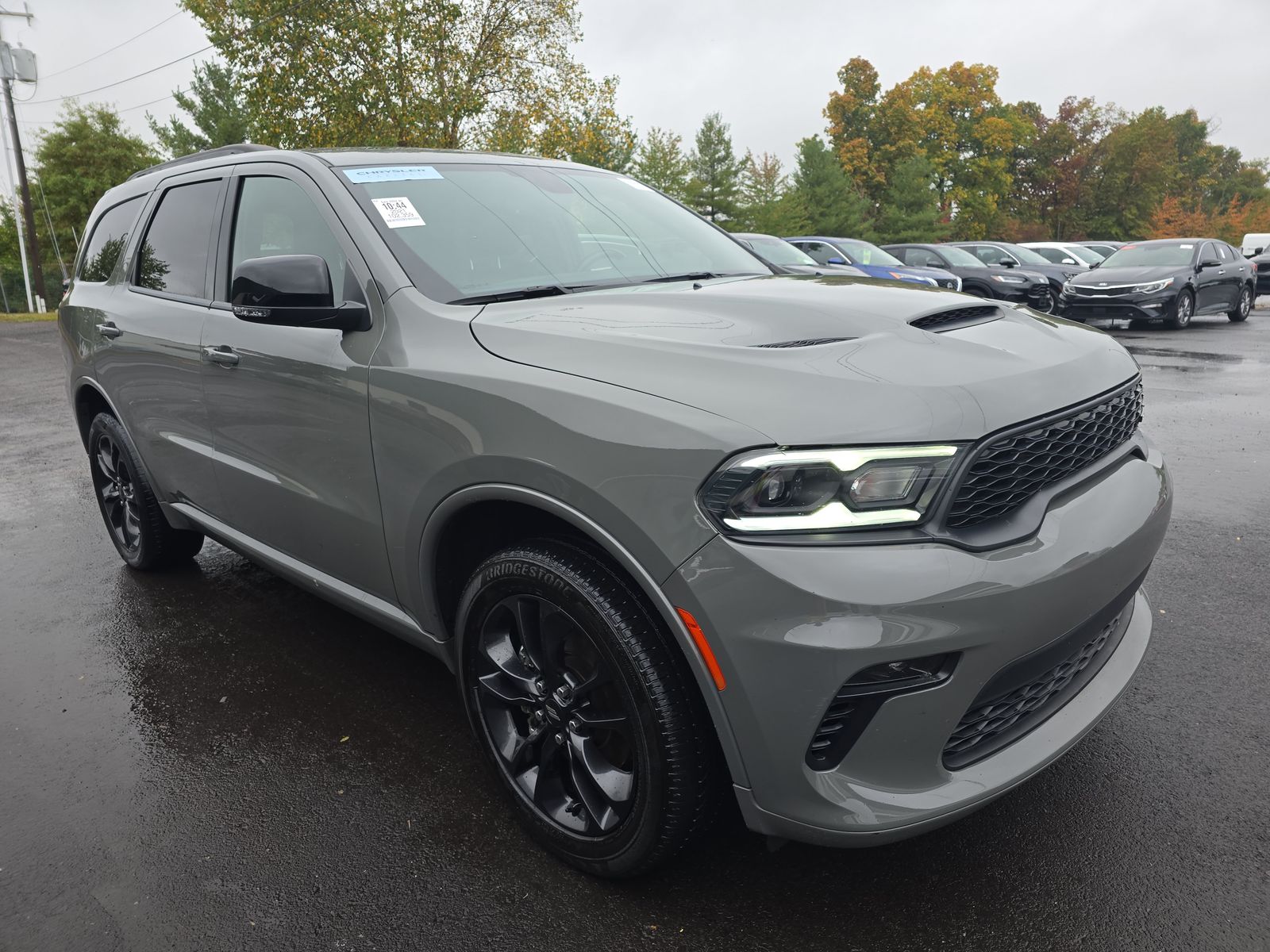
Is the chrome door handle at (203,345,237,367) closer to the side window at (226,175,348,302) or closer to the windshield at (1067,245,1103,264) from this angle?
the side window at (226,175,348,302)

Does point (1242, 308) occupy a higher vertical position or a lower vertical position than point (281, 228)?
lower

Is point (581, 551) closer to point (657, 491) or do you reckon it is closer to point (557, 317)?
point (657, 491)

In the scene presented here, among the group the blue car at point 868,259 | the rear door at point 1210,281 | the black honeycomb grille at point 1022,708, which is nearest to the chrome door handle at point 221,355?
the black honeycomb grille at point 1022,708

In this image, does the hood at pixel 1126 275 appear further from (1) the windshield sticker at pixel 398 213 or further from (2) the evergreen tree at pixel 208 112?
(2) the evergreen tree at pixel 208 112

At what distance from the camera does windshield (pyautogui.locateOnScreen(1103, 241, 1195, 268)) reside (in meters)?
15.8

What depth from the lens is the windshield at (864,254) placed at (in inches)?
607

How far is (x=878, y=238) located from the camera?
171ft

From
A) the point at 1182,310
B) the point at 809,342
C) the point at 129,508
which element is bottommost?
the point at 1182,310

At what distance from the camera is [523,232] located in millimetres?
2969

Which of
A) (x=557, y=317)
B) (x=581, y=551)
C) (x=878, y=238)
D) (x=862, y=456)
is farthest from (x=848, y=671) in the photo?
(x=878, y=238)

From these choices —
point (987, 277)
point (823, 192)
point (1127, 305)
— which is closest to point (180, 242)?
point (1127, 305)

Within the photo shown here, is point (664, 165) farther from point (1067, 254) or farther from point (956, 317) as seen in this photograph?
point (956, 317)

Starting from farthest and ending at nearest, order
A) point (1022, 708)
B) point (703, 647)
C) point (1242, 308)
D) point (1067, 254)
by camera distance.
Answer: point (1067, 254) → point (1242, 308) → point (1022, 708) → point (703, 647)

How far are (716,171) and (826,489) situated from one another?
5644 cm
